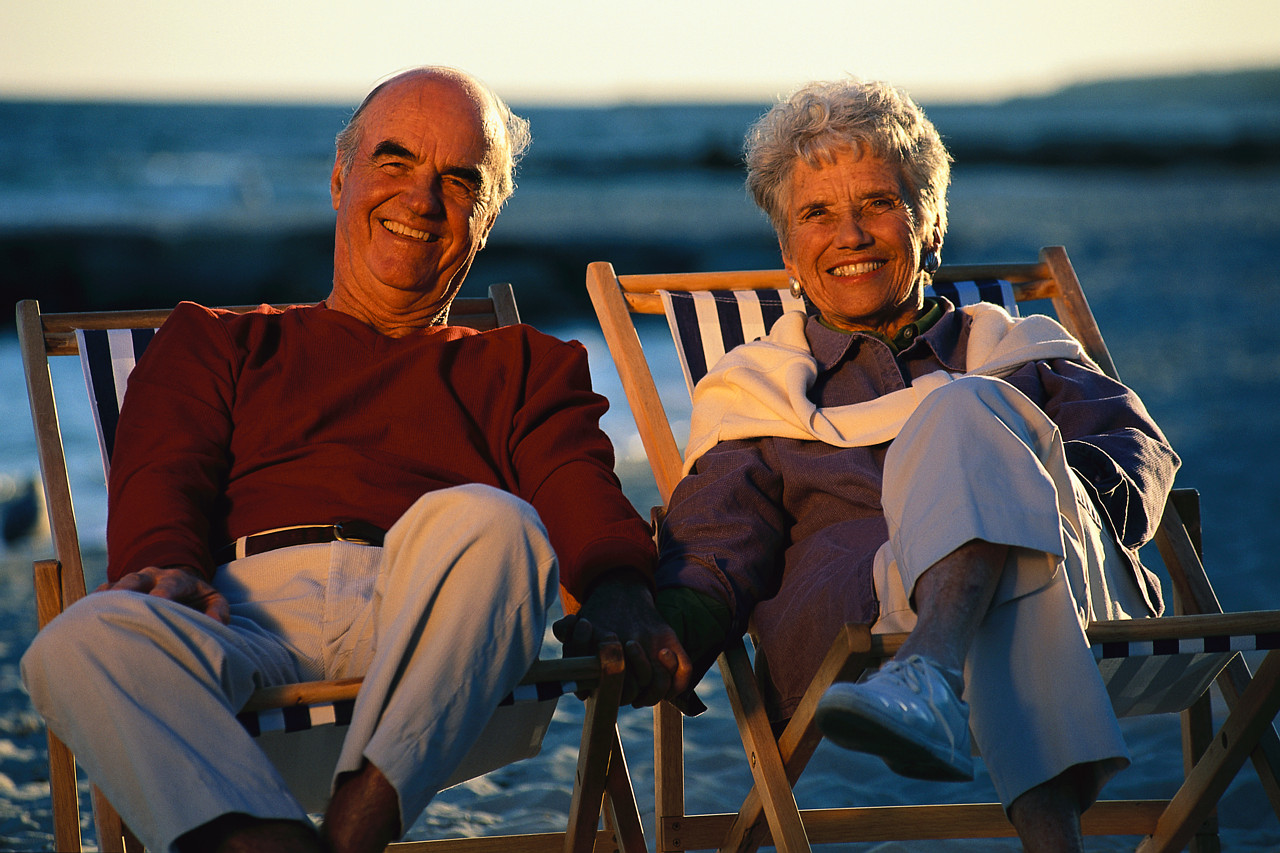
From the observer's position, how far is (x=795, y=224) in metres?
2.75

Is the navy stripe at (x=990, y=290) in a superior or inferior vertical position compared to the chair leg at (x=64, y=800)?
superior

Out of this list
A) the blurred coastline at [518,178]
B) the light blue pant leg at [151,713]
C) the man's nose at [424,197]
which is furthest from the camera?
the blurred coastline at [518,178]

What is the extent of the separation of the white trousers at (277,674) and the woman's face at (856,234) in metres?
1.20

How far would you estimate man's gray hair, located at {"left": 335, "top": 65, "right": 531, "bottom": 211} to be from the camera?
8.46 ft

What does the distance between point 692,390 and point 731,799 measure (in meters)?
1.03

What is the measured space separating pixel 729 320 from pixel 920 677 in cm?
173

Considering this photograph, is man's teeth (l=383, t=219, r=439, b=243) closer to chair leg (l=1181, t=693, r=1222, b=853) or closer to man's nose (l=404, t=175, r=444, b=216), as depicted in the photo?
man's nose (l=404, t=175, r=444, b=216)

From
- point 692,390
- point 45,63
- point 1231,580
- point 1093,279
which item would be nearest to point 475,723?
point 692,390

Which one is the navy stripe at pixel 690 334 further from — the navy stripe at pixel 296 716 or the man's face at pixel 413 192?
the navy stripe at pixel 296 716

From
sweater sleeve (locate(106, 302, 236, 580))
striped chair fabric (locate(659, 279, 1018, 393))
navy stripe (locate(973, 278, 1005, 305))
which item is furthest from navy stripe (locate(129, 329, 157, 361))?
navy stripe (locate(973, 278, 1005, 305))

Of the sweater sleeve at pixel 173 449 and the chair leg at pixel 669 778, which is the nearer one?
the sweater sleeve at pixel 173 449

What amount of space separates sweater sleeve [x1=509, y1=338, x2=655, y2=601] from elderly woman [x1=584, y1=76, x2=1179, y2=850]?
14 cm

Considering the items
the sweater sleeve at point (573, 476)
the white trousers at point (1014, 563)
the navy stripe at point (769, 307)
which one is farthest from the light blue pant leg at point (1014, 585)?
the navy stripe at point (769, 307)

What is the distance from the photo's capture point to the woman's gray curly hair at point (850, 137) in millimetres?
2656
